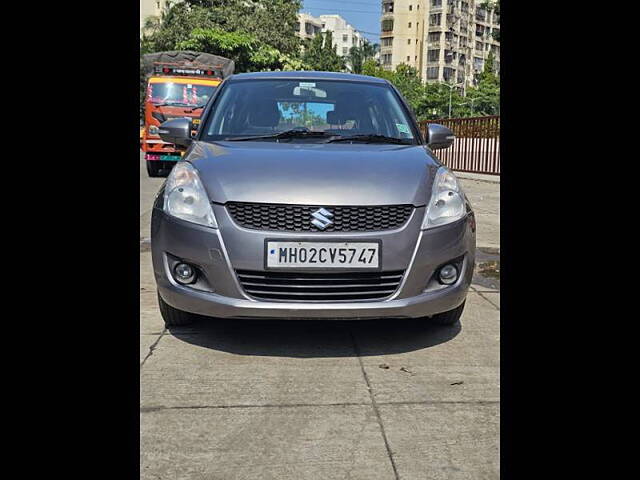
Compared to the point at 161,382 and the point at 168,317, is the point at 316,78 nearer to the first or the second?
the point at 168,317

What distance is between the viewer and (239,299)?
9.34 feet

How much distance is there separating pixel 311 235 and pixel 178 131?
60.0 inches

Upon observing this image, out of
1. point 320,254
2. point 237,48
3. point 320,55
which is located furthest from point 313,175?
point 320,55

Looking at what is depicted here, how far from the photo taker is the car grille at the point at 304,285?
2.84m

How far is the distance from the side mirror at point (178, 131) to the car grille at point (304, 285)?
1.35 meters

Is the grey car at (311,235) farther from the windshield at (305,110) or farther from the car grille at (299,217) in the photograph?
the windshield at (305,110)

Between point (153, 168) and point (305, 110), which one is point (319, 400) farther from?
point (153, 168)

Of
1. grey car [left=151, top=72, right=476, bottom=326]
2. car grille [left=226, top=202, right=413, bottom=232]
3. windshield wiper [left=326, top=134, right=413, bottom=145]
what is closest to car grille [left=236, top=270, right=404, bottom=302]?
grey car [left=151, top=72, right=476, bottom=326]

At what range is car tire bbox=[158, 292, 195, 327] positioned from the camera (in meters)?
3.29

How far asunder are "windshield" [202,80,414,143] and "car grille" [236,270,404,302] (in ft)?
3.13
